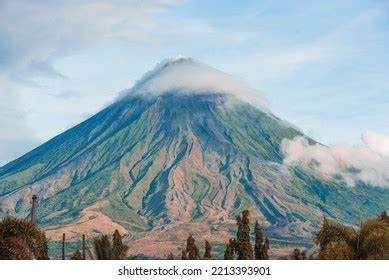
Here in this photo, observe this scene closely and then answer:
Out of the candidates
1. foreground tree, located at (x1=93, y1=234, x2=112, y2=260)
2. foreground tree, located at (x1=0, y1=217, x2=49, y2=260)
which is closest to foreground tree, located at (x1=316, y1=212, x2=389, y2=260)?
foreground tree, located at (x1=0, y1=217, x2=49, y2=260)

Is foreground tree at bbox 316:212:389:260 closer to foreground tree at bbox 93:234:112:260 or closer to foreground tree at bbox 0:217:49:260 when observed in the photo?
foreground tree at bbox 0:217:49:260

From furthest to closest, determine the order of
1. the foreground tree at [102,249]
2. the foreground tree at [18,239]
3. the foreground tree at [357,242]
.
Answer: the foreground tree at [102,249], the foreground tree at [357,242], the foreground tree at [18,239]

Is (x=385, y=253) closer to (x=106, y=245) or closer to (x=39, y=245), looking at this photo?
(x=39, y=245)

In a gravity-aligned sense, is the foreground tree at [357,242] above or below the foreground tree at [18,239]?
below

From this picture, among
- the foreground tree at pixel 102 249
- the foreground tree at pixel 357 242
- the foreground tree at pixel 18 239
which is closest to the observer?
the foreground tree at pixel 18 239

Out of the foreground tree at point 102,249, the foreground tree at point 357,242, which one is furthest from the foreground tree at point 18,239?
the foreground tree at point 102,249

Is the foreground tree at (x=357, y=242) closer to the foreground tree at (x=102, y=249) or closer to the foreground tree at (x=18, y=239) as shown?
the foreground tree at (x=18, y=239)
